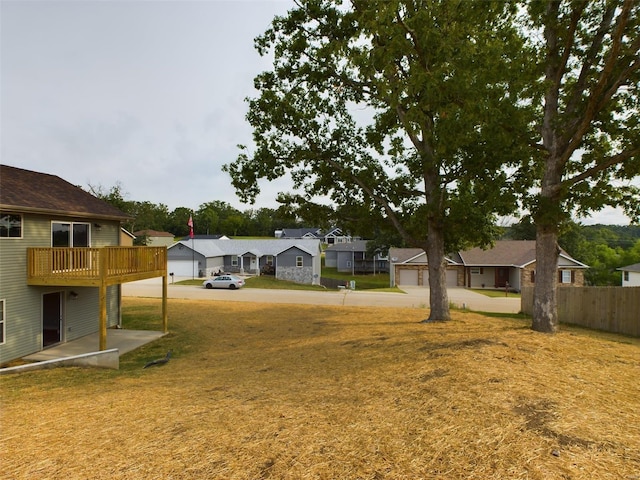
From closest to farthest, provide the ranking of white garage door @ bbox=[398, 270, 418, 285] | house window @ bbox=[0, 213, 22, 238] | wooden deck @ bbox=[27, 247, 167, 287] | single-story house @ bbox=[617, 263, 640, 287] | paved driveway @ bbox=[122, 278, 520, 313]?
house window @ bbox=[0, 213, 22, 238], wooden deck @ bbox=[27, 247, 167, 287], paved driveway @ bbox=[122, 278, 520, 313], single-story house @ bbox=[617, 263, 640, 287], white garage door @ bbox=[398, 270, 418, 285]

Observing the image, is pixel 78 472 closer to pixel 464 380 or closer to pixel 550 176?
pixel 464 380

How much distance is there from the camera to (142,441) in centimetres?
411

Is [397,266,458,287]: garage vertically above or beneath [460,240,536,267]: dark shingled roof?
beneath

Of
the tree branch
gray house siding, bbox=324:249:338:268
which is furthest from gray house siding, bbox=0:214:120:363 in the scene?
gray house siding, bbox=324:249:338:268

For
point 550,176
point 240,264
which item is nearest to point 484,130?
point 550,176

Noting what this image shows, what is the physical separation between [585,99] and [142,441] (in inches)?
483

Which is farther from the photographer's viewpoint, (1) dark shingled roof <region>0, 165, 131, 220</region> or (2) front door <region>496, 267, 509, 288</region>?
(2) front door <region>496, 267, 509, 288</region>

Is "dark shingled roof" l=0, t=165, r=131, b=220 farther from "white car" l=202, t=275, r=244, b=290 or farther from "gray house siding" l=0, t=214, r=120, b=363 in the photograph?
"white car" l=202, t=275, r=244, b=290

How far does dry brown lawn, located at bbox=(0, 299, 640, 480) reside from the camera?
11.3 ft

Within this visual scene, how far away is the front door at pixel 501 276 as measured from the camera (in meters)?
34.1

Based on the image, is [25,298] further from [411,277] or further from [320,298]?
[411,277]

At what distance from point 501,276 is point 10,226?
3603 centimetres

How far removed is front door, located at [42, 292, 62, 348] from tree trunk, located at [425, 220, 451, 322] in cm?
1260

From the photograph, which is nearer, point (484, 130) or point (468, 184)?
point (484, 130)
